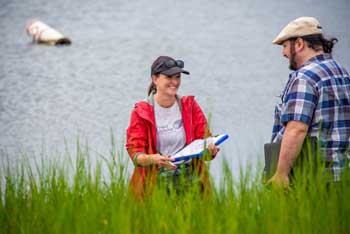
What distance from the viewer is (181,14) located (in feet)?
98.0

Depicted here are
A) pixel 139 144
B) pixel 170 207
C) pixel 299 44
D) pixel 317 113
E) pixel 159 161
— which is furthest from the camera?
pixel 139 144

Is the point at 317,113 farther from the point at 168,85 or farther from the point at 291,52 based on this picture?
the point at 168,85

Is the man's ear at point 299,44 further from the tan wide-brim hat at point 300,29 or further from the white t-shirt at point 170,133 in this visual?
the white t-shirt at point 170,133

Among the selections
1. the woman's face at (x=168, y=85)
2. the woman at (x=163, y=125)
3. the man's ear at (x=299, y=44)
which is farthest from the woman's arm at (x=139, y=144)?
the man's ear at (x=299, y=44)

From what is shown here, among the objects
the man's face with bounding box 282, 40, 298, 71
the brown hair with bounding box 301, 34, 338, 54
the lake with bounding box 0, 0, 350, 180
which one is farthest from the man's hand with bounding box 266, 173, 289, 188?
the lake with bounding box 0, 0, 350, 180

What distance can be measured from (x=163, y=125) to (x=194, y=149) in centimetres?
33

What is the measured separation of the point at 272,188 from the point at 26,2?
93.7 ft

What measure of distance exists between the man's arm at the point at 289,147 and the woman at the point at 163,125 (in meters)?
0.49

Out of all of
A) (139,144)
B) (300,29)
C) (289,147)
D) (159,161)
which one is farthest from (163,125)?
(300,29)

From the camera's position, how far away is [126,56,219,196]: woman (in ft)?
19.1

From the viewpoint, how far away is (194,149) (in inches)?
223

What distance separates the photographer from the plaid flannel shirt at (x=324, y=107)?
5.50m

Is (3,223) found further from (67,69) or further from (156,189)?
(67,69)

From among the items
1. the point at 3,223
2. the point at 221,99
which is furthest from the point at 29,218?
the point at 221,99
